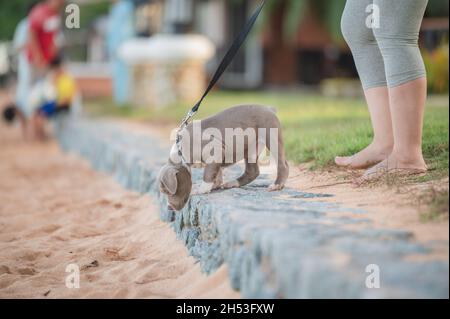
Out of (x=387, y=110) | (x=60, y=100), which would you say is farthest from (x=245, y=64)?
(x=387, y=110)

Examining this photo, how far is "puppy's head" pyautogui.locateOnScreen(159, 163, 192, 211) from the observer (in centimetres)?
269

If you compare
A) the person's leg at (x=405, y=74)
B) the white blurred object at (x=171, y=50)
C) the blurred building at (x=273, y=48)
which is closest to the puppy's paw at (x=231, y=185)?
the person's leg at (x=405, y=74)

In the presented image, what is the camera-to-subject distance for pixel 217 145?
108 inches

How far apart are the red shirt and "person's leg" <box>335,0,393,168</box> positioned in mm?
5851

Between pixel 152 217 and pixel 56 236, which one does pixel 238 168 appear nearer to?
pixel 152 217

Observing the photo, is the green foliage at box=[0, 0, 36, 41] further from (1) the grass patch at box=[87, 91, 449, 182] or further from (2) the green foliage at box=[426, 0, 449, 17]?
(1) the grass patch at box=[87, 91, 449, 182]

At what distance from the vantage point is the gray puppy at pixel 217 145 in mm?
2725

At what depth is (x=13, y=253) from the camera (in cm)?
294

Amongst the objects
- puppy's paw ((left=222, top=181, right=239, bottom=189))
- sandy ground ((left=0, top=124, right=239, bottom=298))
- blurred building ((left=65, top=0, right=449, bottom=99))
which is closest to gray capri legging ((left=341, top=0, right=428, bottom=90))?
puppy's paw ((left=222, top=181, right=239, bottom=189))

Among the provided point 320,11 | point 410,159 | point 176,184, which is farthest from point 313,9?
point 176,184

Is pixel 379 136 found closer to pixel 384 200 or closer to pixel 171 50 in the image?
pixel 384 200

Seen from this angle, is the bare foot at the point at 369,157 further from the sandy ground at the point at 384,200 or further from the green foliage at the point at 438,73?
the green foliage at the point at 438,73

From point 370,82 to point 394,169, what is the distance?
0.57m

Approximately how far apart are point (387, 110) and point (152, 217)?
1.37 metres
